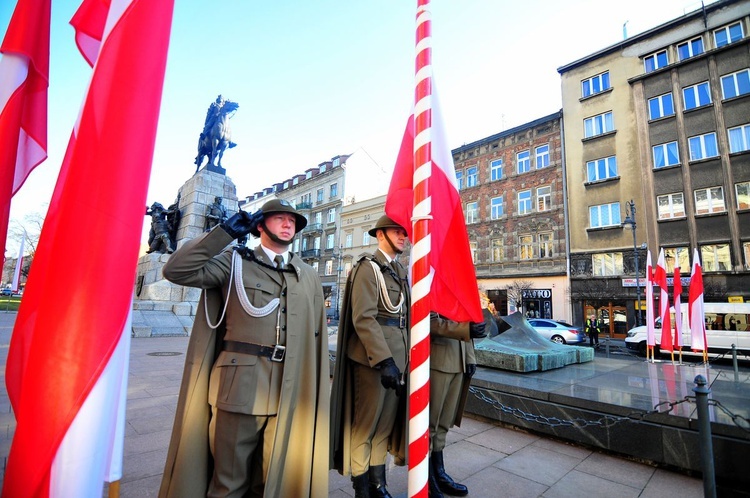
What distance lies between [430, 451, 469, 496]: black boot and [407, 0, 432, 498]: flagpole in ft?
5.42

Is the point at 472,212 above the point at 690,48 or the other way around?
the other way around

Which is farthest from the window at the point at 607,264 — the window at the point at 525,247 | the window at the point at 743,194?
the window at the point at 743,194

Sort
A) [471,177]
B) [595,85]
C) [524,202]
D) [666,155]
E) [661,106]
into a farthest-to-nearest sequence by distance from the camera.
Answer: [471,177] → [524,202] → [595,85] → [661,106] → [666,155]

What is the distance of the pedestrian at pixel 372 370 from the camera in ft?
9.83

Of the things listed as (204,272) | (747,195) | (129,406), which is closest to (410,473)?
(204,272)

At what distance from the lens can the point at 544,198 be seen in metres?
28.2

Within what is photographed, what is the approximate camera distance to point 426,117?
2236 millimetres

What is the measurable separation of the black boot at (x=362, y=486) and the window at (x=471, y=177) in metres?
31.5

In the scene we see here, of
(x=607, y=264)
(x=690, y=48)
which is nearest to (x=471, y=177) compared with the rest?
(x=607, y=264)

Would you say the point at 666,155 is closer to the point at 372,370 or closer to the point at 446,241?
the point at 446,241

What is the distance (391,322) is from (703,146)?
27199mm

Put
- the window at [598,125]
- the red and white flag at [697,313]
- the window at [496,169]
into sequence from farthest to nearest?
the window at [496,169]
the window at [598,125]
the red and white flag at [697,313]

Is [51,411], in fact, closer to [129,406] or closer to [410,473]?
[410,473]

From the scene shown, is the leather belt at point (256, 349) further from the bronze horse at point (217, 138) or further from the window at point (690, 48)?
the window at point (690, 48)
